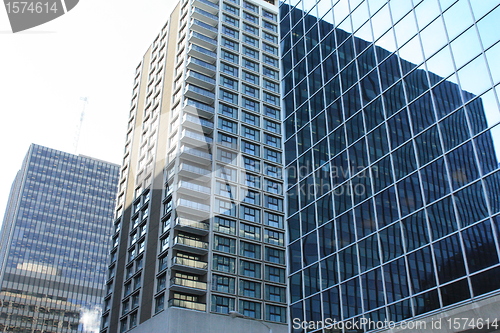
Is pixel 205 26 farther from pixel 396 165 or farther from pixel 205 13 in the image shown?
pixel 396 165

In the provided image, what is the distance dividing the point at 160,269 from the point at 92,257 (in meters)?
94.7

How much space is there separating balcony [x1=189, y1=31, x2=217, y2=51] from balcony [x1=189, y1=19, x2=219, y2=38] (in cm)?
75

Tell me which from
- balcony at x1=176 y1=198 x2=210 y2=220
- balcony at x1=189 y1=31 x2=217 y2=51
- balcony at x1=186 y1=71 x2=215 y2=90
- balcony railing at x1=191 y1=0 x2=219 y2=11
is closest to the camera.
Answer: balcony at x1=176 y1=198 x2=210 y2=220

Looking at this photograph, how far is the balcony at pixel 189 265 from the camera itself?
62.7 m

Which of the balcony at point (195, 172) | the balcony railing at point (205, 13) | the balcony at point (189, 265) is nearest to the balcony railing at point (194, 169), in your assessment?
the balcony at point (195, 172)

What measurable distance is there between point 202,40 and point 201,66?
513 cm

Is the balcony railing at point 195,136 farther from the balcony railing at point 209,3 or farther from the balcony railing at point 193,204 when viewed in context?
the balcony railing at point 209,3

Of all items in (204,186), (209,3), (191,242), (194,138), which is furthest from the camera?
(209,3)

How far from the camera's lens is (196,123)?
243ft

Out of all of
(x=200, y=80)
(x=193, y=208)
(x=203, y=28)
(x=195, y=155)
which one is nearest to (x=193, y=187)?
(x=193, y=208)

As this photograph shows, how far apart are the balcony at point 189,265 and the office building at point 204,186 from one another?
13cm

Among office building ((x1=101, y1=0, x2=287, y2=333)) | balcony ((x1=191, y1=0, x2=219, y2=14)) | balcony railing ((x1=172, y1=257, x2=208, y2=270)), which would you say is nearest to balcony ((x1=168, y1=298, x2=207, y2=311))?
office building ((x1=101, y1=0, x2=287, y2=333))

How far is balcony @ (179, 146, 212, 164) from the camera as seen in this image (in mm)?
70438

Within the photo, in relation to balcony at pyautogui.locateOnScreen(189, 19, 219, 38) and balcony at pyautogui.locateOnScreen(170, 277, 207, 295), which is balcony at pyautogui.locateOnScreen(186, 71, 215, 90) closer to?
balcony at pyautogui.locateOnScreen(189, 19, 219, 38)
